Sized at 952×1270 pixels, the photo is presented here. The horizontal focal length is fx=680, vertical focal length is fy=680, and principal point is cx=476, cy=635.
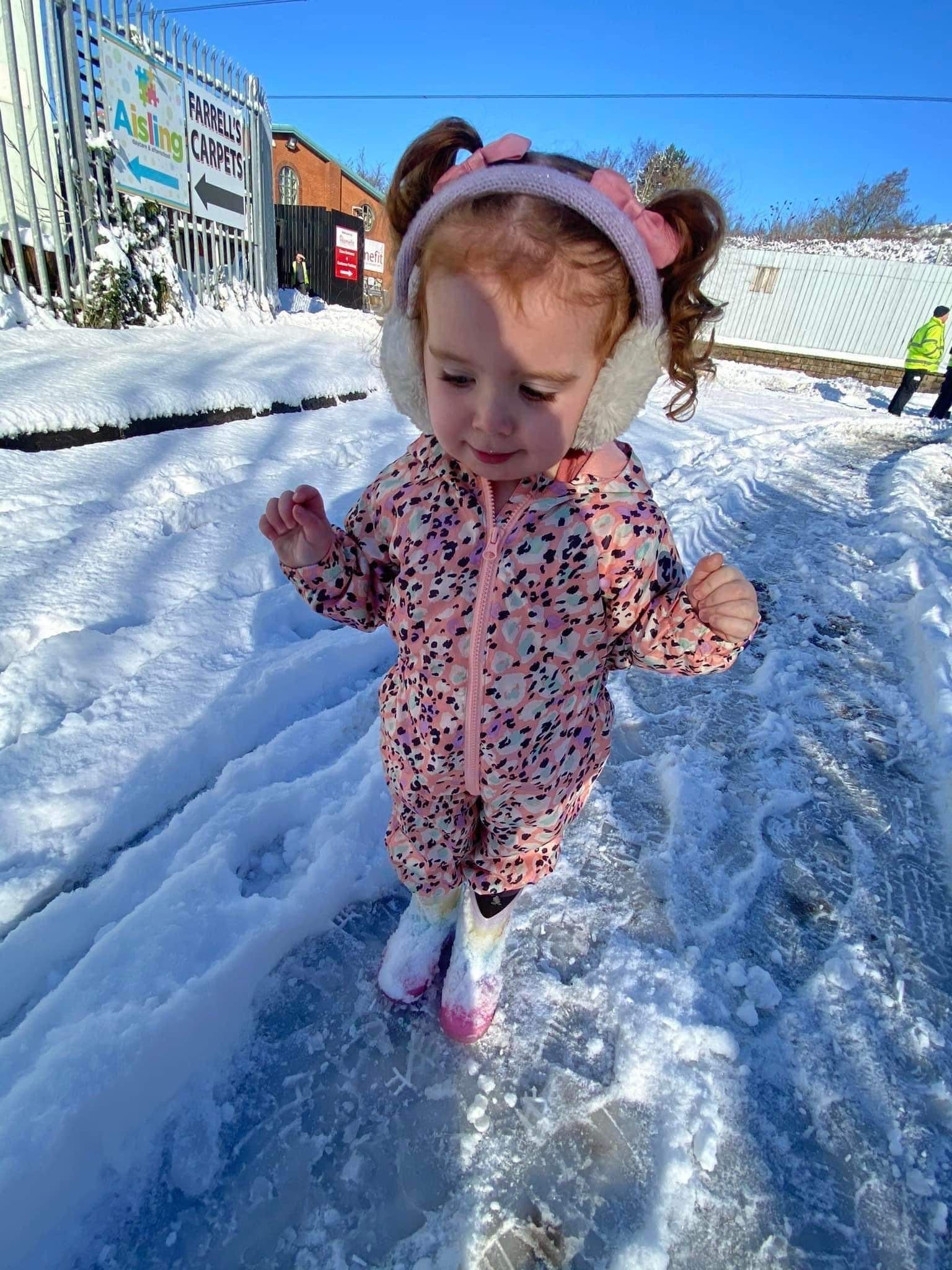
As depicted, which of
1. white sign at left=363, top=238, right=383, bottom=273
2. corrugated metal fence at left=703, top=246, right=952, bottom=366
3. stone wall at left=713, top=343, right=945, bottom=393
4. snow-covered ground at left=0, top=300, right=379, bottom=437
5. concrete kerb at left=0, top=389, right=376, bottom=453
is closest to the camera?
concrete kerb at left=0, top=389, right=376, bottom=453

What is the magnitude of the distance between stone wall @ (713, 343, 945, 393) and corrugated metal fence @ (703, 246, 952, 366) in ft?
1.07

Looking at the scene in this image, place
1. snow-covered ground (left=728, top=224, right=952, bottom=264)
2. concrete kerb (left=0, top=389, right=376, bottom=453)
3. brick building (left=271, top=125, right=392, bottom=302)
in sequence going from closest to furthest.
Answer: concrete kerb (left=0, top=389, right=376, bottom=453) < snow-covered ground (left=728, top=224, right=952, bottom=264) < brick building (left=271, top=125, right=392, bottom=302)

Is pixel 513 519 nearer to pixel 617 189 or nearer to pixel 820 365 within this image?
pixel 617 189

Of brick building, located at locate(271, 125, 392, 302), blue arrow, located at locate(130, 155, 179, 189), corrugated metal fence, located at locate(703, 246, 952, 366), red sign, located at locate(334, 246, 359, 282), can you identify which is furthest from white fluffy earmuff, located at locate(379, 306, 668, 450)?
brick building, located at locate(271, 125, 392, 302)

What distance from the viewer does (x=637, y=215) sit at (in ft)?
3.09

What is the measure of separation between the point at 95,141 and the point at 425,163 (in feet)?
19.7

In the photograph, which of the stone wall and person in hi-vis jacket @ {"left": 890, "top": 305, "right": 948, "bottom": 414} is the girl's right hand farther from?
the stone wall

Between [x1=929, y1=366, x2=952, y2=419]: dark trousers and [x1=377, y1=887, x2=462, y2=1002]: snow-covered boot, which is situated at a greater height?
[x1=929, y1=366, x2=952, y2=419]: dark trousers

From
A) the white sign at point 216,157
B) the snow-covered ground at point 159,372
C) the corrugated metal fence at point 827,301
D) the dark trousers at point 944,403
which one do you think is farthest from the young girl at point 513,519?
the corrugated metal fence at point 827,301

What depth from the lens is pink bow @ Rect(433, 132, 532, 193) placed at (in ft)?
3.10

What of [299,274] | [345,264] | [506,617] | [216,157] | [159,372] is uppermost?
[216,157]

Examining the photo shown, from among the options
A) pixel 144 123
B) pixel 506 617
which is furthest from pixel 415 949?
pixel 144 123

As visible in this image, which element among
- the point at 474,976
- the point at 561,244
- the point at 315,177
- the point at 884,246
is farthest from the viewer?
the point at 315,177

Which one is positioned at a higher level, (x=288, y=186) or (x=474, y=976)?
(x=288, y=186)
